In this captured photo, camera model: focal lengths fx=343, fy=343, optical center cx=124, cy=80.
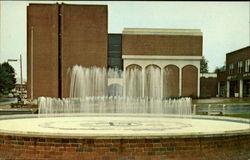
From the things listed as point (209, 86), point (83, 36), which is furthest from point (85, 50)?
point (209, 86)

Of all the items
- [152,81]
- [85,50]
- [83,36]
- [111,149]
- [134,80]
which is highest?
[83,36]

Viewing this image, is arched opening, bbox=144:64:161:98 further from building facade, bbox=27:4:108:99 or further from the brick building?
the brick building

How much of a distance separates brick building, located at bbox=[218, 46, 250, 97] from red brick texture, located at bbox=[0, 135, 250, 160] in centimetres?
3973

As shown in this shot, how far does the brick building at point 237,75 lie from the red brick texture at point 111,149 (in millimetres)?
39730

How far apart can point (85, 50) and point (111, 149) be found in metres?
34.8

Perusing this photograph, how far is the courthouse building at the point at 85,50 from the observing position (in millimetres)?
40938

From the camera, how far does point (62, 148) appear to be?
7016mm

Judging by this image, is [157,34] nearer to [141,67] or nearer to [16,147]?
[141,67]

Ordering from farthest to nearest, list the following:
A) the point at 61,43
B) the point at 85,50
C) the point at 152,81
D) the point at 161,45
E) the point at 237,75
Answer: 1. the point at 237,75
2. the point at 161,45
3. the point at 152,81
4. the point at 61,43
5. the point at 85,50

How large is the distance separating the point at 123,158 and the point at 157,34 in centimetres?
3761

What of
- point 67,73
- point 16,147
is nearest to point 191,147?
point 16,147

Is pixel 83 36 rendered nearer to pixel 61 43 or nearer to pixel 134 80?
pixel 61 43

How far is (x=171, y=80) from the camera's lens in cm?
4353

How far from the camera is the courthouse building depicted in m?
40.9
